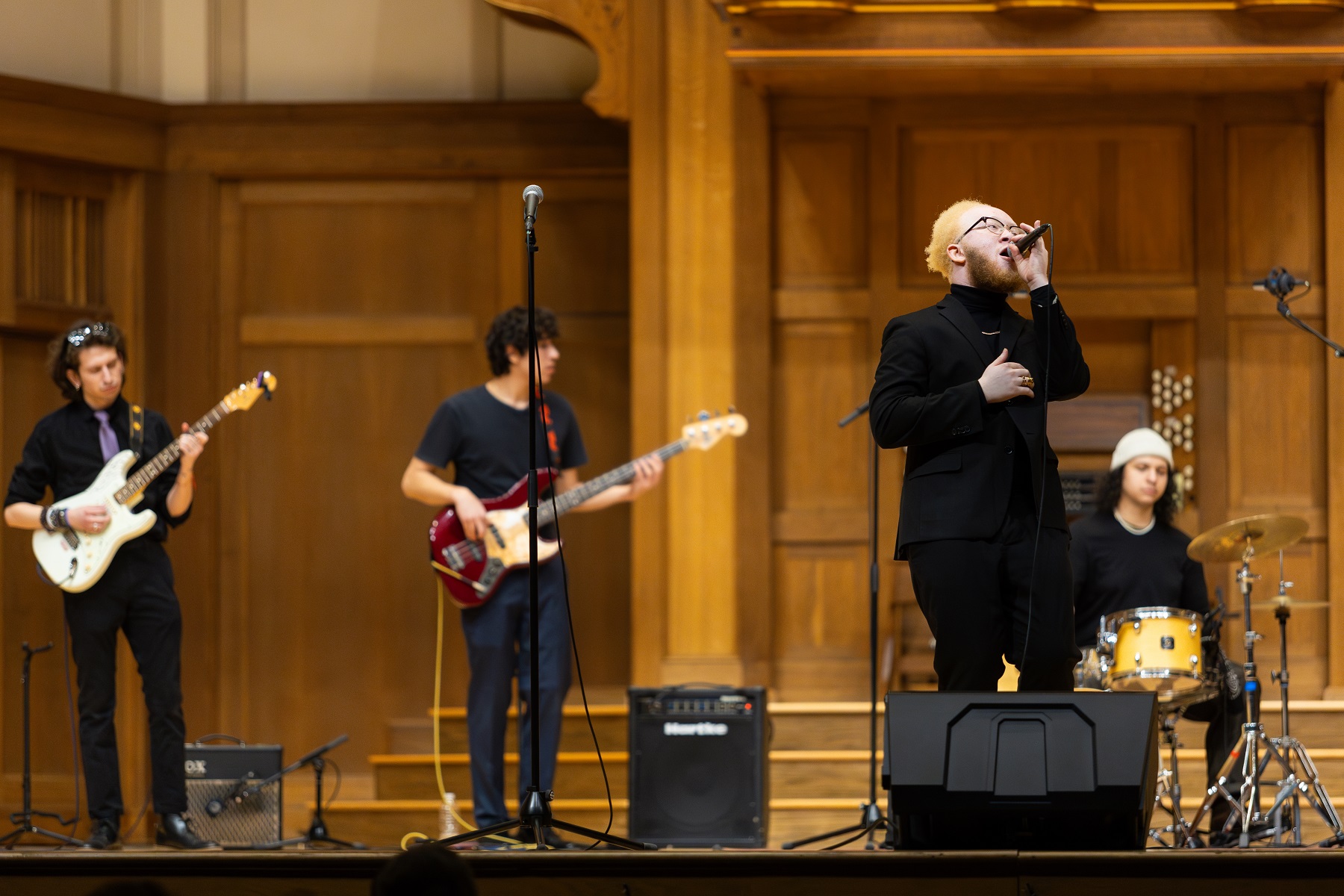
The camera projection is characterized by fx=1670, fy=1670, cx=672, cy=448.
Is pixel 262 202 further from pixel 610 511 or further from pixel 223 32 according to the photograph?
pixel 610 511

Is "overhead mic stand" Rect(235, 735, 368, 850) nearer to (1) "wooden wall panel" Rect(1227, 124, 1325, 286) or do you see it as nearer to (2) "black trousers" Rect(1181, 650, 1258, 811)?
(2) "black trousers" Rect(1181, 650, 1258, 811)

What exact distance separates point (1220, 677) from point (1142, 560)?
58 centimetres

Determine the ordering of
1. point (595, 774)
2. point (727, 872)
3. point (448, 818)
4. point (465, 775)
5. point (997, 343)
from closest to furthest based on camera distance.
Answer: point (727, 872)
point (997, 343)
point (448, 818)
point (595, 774)
point (465, 775)

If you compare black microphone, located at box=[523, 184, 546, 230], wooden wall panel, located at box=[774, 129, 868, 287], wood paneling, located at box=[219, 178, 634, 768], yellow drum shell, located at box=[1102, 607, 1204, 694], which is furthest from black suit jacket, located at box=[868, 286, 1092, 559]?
wood paneling, located at box=[219, 178, 634, 768]

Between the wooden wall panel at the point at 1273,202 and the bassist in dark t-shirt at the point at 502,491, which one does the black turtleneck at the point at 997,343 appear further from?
the wooden wall panel at the point at 1273,202

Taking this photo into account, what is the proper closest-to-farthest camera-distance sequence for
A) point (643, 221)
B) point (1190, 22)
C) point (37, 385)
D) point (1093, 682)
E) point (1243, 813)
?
point (1243, 813) < point (1093, 682) < point (1190, 22) < point (643, 221) < point (37, 385)

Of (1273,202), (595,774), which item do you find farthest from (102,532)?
(1273,202)

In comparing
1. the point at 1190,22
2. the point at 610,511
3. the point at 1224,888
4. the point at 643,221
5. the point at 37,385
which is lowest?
the point at 1224,888

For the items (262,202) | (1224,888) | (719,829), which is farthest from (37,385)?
(1224,888)

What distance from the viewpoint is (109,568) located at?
618cm

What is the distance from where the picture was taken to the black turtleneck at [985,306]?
4.12 meters

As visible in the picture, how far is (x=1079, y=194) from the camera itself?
26.7 ft

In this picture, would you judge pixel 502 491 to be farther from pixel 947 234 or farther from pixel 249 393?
pixel 947 234

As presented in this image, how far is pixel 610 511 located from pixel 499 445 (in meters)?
2.32
